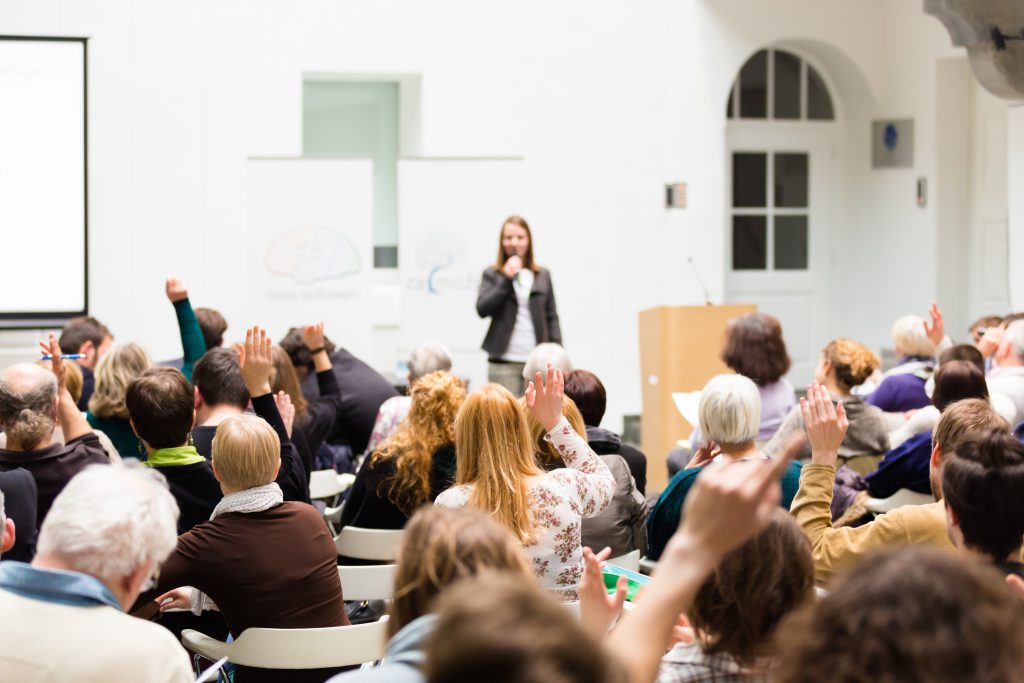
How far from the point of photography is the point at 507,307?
7418 millimetres

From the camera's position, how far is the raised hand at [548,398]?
121 inches

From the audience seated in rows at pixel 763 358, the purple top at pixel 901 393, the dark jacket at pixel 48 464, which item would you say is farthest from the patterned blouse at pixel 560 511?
the purple top at pixel 901 393

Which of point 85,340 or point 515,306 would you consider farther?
point 515,306

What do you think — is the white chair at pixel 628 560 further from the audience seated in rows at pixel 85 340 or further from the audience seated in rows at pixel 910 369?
the audience seated in rows at pixel 85 340

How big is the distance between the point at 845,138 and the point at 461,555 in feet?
30.3

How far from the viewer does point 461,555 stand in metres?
1.78

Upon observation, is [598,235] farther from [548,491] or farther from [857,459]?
[548,491]

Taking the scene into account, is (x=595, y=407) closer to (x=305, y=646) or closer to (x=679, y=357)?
(x=305, y=646)

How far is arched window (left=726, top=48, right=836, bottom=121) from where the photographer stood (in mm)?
10117

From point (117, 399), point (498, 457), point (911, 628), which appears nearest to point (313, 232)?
point (117, 399)

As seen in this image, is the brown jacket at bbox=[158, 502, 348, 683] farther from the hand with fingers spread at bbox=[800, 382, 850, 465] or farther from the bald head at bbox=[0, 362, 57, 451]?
the hand with fingers spread at bbox=[800, 382, 850, 465]

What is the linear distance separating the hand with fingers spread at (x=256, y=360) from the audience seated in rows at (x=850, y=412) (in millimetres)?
1724

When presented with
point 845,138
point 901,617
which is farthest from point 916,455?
point 845,138

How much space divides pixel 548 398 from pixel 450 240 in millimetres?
5528
